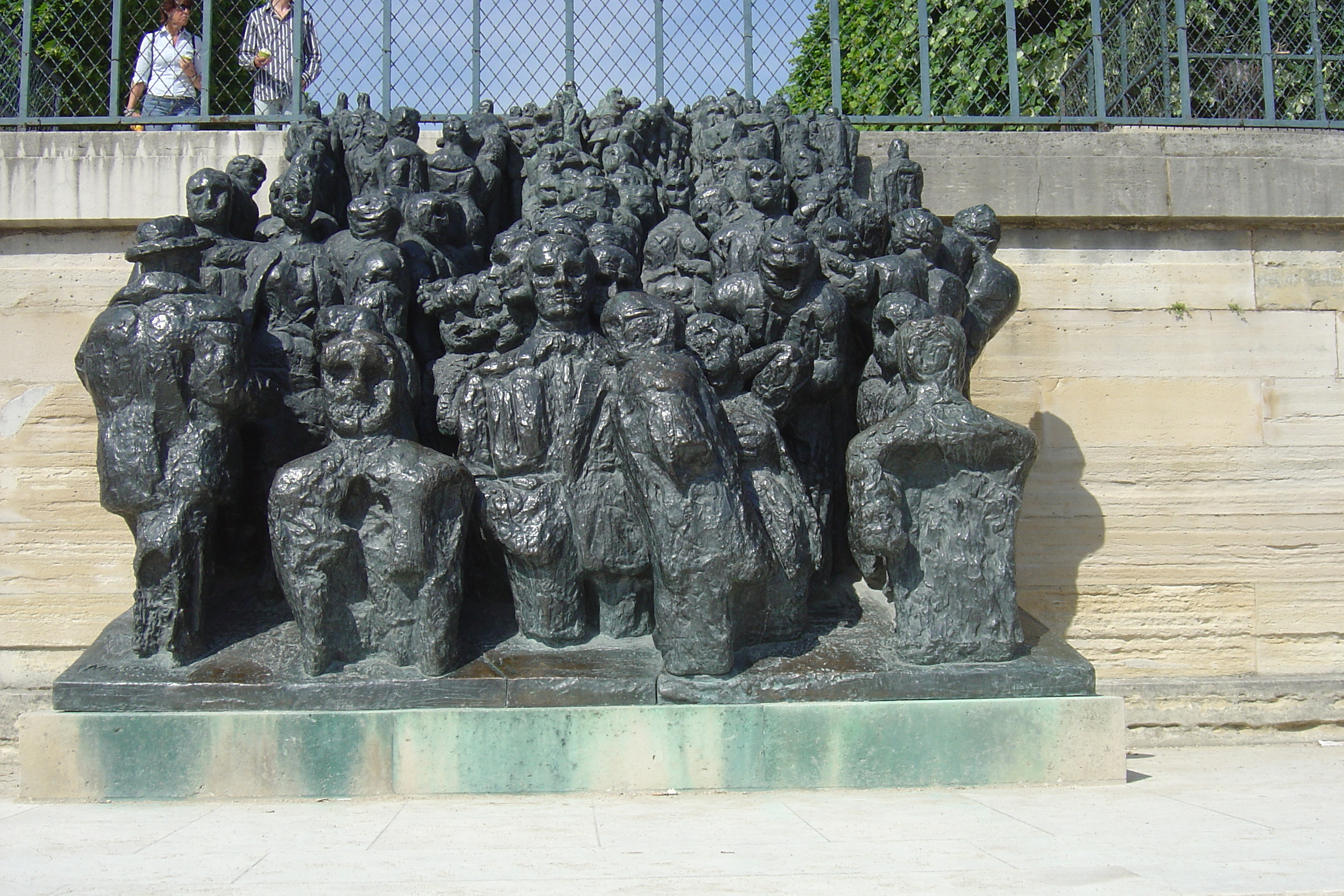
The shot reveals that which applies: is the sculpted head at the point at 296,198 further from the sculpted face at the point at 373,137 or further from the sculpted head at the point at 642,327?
the sculpted head at the point at 642,327

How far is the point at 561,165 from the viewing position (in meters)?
6.12

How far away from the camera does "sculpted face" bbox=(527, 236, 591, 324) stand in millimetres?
5191

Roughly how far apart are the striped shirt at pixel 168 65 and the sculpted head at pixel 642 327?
3.50 m

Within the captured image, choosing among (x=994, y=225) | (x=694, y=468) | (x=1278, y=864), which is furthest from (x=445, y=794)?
(x=994, y=225)

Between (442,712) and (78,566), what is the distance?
122 inches

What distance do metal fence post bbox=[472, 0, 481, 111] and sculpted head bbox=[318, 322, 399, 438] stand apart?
2.29m

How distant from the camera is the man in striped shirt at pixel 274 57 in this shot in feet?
23.0

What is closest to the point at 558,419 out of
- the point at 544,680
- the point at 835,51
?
the point at 544,680

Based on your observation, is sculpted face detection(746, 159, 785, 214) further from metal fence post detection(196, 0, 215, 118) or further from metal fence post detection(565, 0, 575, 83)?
metal fence post detection(196, 0, 215, 118)

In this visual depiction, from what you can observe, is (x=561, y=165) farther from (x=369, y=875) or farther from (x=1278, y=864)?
(x=1278, y=864)

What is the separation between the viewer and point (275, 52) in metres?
7.05

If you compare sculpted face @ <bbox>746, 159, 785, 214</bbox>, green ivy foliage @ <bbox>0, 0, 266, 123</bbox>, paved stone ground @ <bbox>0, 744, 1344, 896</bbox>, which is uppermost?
green ivy foliage @ <bbox>0, 0, 266, 123</bbox>

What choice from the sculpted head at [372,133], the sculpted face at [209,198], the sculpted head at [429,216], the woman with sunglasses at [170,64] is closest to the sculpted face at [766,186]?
the sculpted head at [429,216]

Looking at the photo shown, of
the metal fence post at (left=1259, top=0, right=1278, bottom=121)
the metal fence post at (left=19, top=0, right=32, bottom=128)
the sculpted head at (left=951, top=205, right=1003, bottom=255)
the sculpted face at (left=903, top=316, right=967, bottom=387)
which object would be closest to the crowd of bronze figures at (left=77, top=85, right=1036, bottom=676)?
the sculpted face at (left=903, top=316, right=967, bottom=387)
